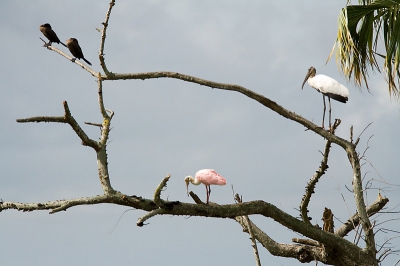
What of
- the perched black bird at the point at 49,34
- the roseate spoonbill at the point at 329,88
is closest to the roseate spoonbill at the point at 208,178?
the roseate spoonbill at the point at 329,88

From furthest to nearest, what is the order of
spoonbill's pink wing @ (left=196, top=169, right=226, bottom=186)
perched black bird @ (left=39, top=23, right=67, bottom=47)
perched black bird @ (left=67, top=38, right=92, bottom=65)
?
perched black bird @ (left=39, top=23, right=67, bottom=47) → perched black bird @ (left=67, top=38, right=92, bottom=65) → spoonbill's pink wing @ (left=196, top=169, right=226, bottom=186)

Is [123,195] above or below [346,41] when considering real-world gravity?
below

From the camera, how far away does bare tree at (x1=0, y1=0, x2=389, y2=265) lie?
670 cm

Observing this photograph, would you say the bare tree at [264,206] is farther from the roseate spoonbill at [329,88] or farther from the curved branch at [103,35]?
the roseate spoonbill at [329,88]

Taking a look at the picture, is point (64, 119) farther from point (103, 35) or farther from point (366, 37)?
point (366, 37)

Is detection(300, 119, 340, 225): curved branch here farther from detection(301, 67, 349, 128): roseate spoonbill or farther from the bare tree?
detection(301, 67, 349, 128): roseate spoonbill

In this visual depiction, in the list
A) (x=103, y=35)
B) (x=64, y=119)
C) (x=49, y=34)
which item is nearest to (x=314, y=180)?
(x=103, y=35)

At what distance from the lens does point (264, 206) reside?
24.5 feet

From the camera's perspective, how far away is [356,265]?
841 cm

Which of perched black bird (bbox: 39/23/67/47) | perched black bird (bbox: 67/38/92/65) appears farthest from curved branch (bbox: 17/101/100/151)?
perched black bird (bbox: 39/23/67/47)

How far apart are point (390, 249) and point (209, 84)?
3286mm

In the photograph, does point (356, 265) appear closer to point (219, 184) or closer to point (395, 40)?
point (219, 184)

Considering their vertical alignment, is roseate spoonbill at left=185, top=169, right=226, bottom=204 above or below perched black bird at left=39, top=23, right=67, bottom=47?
below

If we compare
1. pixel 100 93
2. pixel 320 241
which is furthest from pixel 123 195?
pixel 320 241
